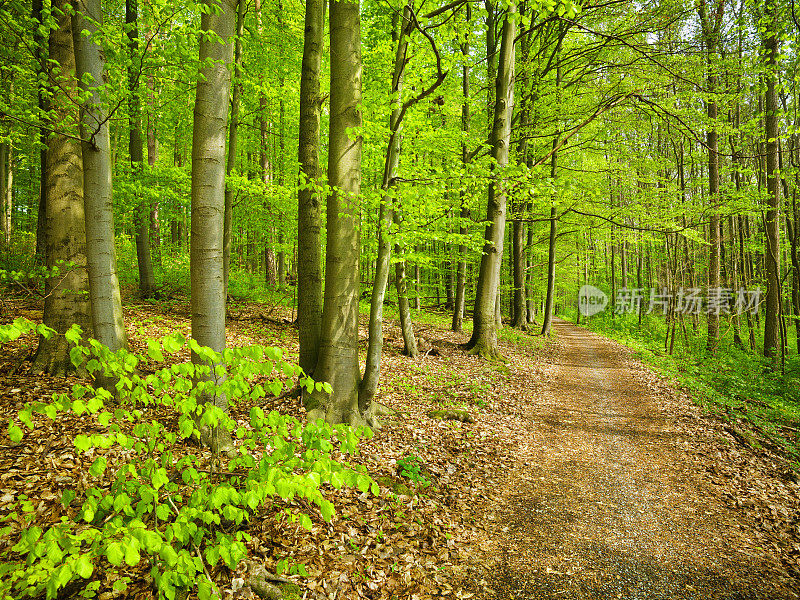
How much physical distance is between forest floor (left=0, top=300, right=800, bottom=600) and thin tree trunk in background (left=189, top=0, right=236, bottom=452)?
1461 millimetres

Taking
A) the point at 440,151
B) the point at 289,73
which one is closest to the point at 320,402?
the point at 440,151

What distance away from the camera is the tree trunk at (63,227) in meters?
5.04

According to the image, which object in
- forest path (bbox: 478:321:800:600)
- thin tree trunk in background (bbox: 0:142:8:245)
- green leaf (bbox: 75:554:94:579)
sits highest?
thin tree trunk in background (bbox: 0:142:8:245)

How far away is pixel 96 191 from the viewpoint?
14.3 feet

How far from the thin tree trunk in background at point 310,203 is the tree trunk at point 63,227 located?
2.85 metres

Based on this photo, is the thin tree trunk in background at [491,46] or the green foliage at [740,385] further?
the thin tree trunk in background at [491,46]

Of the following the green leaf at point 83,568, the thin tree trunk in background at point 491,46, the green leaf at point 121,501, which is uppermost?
the thin tree trunk in background at point 491,46

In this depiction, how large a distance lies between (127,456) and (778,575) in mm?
6148

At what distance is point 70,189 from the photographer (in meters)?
5.12

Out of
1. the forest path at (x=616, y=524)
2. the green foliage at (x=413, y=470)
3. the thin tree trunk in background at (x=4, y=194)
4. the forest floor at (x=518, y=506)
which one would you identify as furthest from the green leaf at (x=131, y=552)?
the thin tree trunk in background at (x=4, y=194)

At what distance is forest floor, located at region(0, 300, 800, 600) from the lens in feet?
10.9
